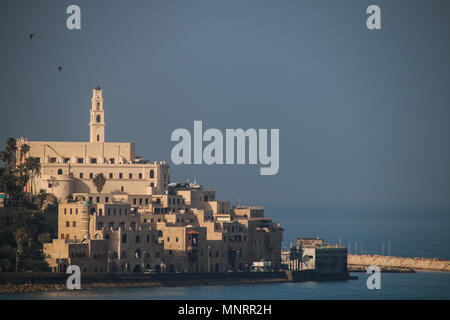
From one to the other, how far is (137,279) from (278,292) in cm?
1757

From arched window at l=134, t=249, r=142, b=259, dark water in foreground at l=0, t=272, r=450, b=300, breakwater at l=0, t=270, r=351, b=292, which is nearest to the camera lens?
dark water in foreground at l=0, t=272, r=450, b=300

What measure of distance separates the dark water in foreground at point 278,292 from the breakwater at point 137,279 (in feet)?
5.44

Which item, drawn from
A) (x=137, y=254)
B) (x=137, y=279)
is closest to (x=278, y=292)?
(x=137, y=279)

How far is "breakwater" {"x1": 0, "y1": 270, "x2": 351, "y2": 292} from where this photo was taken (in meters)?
169

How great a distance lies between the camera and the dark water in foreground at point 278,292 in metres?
165

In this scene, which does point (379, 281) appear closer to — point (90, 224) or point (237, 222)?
point (237, 222)

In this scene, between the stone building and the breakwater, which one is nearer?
the breakwater

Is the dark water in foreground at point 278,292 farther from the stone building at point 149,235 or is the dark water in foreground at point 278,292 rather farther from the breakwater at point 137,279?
the stone building at point 149,235

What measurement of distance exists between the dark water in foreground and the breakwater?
5.44 ft

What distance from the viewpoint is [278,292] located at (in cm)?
17812

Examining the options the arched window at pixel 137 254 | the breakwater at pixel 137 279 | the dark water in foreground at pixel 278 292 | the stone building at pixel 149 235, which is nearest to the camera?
the dark water in foreground at pixel 278 292

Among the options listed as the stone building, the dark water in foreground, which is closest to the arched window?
the stone building

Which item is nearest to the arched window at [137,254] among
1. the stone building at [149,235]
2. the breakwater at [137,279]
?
the stone building at [149,235]

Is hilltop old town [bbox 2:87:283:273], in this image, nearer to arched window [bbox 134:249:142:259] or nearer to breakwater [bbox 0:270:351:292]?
arched window [bbox 134:249:142:259]
